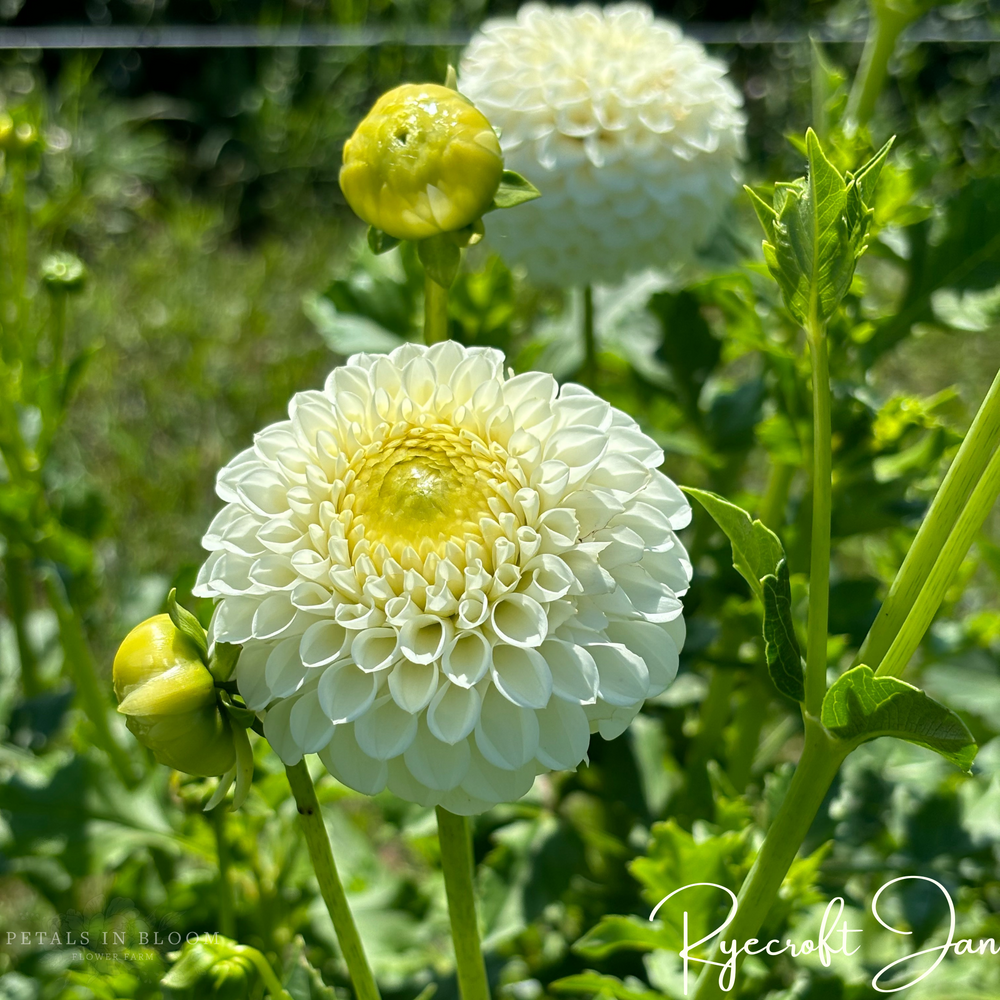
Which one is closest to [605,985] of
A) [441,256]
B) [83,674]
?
[441,256]

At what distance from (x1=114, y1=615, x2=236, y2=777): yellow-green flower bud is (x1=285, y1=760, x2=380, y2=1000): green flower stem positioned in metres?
0.04

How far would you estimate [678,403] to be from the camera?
120cm

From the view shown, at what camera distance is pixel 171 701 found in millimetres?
540

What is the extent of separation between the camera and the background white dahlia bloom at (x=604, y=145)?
103 centimetres

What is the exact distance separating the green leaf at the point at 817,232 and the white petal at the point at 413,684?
0.89 ft

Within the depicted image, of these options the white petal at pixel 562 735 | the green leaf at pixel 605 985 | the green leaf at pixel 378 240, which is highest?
the green leaf at pixel 378 240

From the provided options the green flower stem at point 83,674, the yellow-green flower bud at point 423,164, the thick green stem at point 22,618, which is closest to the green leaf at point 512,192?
the yellow-green flower bud at point 423,164

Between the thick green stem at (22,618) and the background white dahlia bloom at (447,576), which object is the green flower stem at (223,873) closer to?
the background white dahlia bloom at (447,576)

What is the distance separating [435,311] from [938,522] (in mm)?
338

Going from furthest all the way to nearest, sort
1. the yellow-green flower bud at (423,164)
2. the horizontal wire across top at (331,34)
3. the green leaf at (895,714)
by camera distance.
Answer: the horizontal wire across top at (331,34)
the yellow-green flower bud at (423,164)
the green leaf at (895,714)

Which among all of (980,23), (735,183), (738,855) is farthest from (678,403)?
(980,23)

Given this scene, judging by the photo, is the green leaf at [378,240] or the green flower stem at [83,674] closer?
the green leaf at [378,240]

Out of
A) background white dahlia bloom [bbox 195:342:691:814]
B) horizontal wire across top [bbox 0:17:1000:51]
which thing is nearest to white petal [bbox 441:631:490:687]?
background white dahlia bloom [bbox 195:342:691:814]

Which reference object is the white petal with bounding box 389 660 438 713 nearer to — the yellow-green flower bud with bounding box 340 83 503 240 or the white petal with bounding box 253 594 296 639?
the white petal with bounding box 253 594 296 639
